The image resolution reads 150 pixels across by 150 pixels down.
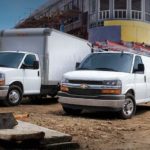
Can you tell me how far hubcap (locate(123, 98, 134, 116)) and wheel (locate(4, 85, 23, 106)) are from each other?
433cm

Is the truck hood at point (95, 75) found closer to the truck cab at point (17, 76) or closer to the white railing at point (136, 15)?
the truck cab at point (17, 76)

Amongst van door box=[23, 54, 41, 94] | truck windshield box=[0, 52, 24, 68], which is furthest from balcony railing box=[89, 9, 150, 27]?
truck windshield box=[0, 52, 24, 68]

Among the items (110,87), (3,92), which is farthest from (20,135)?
(3,92)

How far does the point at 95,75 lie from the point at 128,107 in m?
1.38

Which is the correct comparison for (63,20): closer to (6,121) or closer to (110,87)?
(110,87)

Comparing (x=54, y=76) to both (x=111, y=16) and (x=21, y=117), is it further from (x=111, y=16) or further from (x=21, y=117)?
(x=111, y=16)

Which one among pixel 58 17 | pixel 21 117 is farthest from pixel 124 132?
pixel 58 17

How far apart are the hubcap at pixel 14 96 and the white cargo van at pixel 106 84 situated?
2.79 m

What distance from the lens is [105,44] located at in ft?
91.1

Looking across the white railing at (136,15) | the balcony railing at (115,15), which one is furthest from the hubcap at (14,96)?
the white railing at (136,15)

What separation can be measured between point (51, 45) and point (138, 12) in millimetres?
22640

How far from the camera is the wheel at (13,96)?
653 inches

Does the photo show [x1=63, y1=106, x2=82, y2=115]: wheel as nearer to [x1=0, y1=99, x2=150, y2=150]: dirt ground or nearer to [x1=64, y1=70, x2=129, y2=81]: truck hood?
[x1=0, y1=99, x2=150, y2=150]: dirt ground

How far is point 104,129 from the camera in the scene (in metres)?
11.5
